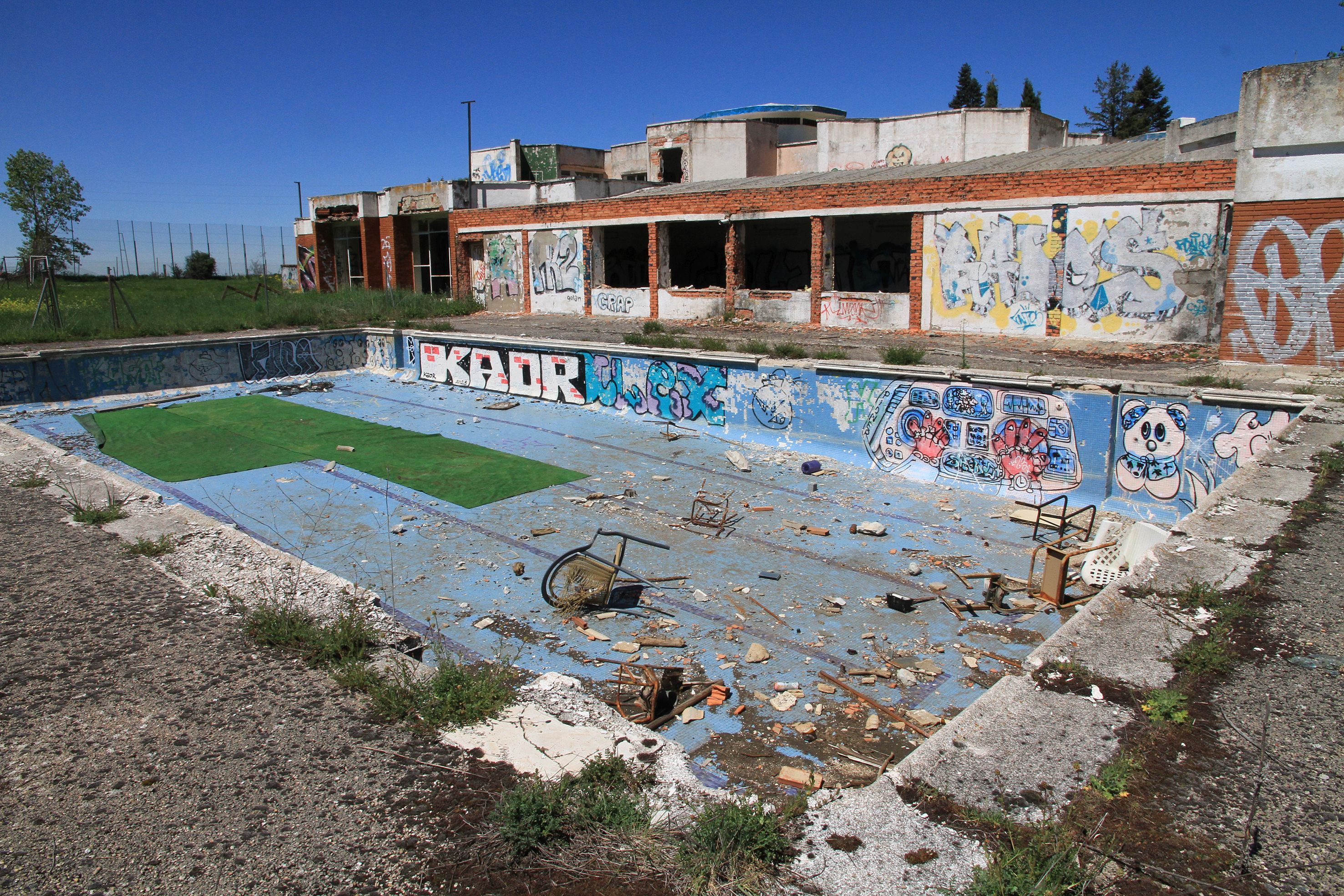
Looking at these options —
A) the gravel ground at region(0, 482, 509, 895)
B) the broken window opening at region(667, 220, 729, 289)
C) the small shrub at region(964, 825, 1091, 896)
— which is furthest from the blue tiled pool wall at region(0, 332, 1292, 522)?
the broken window opening at region(667, 220, 729, 289)

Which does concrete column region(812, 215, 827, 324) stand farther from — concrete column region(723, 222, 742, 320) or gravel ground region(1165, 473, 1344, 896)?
gravel ground region(1165, 473, 1344, 896)

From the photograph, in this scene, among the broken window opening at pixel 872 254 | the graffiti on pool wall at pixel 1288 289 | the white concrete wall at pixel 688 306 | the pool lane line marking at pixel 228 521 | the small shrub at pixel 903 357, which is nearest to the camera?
the pool lane line marking at pixel 228 521

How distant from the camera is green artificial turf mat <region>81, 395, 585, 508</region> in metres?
11.8

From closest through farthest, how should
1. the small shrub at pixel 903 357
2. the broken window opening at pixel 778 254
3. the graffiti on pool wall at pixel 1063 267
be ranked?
the small shrub at pixel 903 357
the graffiti on pool wall at pixel 1063 267
the broken window opening at pixel 778 254

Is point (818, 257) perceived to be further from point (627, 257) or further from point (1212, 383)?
point (1212, 383)

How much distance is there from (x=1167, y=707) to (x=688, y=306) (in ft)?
67.6

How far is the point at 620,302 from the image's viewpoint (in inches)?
988

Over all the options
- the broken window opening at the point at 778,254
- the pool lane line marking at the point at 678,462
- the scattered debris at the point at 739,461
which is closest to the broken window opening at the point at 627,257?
the broken window opening at the point at 778,254

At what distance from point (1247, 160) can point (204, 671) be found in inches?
579

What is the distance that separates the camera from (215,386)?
1869 centimetres

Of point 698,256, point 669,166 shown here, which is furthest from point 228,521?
point 669,166

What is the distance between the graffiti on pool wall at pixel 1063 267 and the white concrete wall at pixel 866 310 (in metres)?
0.97

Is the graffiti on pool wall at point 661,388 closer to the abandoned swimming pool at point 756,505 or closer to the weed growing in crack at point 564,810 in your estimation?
the abandoned swimming pool at point 756,505

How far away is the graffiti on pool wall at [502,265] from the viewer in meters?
27.8
